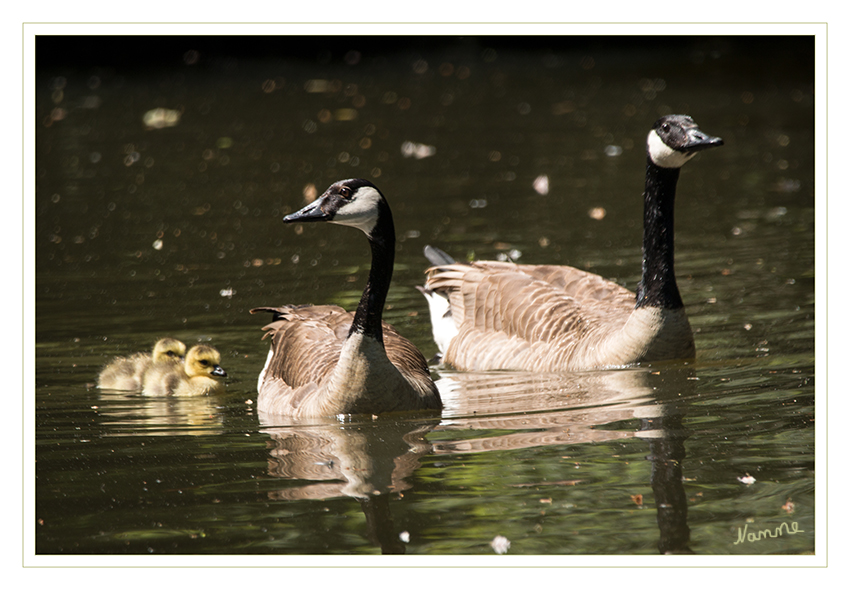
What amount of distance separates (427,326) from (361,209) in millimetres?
3237

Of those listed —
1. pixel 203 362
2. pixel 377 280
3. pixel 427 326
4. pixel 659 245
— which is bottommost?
pixel 203 362

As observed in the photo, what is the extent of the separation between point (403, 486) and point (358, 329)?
3.80 feet

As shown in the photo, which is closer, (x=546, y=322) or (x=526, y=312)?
(x=546, y=322)

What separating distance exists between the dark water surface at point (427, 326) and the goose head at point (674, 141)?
5.14 feet

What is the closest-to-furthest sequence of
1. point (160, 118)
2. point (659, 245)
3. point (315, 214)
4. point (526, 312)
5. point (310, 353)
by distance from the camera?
point (315, 214) < point (310, 353) < point (659, 245) < point (526, 312) < point (160, 118)

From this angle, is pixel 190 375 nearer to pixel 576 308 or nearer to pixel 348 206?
pixel 348 206

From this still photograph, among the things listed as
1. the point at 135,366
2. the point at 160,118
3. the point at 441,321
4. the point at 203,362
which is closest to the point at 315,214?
the point at 203,362

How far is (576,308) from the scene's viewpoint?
25.8ft

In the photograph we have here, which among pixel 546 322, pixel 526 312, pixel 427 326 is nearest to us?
pixel 546 322

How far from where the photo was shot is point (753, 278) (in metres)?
9.40

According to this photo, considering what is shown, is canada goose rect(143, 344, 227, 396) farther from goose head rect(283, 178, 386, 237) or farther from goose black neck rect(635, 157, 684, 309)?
goose black neck rect(635, 157, 684, 309)

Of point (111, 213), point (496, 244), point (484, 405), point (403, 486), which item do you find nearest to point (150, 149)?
point (111, 213)

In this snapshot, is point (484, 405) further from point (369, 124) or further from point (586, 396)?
point (369, 124)

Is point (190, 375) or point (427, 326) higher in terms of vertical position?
point (427, 326)
